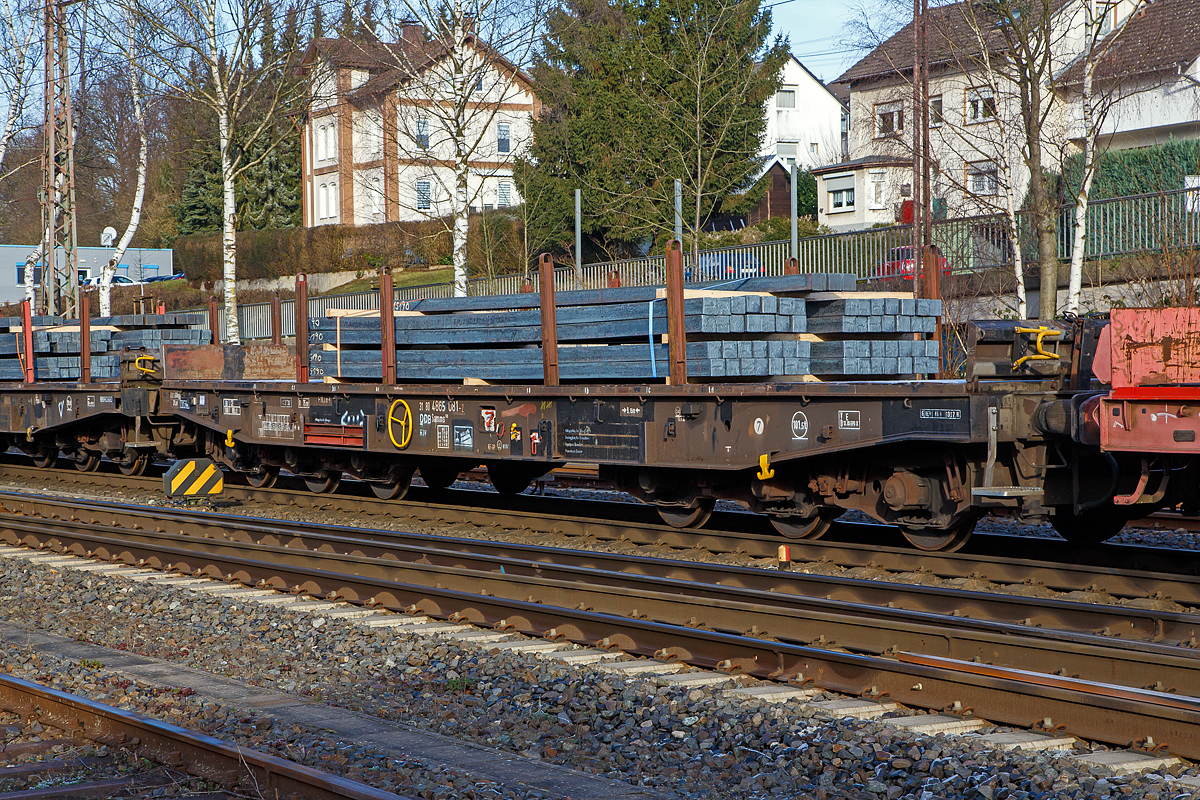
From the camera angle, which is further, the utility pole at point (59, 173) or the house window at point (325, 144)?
the house window at point (325, 144)

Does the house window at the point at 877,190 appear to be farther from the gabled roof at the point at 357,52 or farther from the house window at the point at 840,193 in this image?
the gabled roof at the point at 357,52

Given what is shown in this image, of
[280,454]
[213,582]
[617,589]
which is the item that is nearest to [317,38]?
[280,454]

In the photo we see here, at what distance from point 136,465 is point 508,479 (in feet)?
24.6

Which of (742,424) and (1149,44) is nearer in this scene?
(742,424)

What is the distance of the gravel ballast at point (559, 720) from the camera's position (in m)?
4.91

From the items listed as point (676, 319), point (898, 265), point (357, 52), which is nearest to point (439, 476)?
point (676, 319)

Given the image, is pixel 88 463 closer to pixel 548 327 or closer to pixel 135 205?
pixel 548 327

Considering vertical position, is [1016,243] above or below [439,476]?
above

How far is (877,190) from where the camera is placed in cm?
4616

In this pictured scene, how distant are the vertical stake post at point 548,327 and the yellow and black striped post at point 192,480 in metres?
5.74

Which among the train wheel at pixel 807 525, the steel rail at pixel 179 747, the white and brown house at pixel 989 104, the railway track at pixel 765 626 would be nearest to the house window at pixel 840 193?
the white and brown house at pixel 989 104

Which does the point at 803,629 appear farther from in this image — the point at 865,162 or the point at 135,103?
the point at 865,162

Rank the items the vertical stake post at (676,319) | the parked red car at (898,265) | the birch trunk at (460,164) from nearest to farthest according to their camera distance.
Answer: the vertical stake post at (676,319), the parked red car at (898,265), the birch trunk at (460,164)

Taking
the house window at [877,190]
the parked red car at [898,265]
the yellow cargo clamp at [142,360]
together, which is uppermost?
the house window at [877,190]
